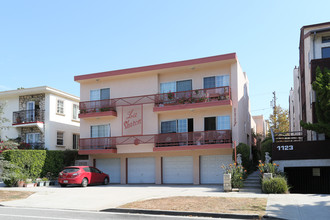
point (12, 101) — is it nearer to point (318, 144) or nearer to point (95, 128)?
point (95, 128)

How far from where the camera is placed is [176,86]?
84.2 feet

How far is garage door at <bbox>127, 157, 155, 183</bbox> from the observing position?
1035 inches

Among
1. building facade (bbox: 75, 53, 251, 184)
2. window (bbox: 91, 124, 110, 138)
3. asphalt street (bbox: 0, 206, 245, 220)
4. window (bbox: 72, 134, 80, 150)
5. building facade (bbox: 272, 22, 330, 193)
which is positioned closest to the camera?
asphalt street (bbox: 0, 206, 245, 220)

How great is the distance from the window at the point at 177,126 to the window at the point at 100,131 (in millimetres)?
4664

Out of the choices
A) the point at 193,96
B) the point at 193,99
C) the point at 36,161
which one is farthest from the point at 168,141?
the point at 36,161

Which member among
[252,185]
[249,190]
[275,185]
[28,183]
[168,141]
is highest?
[168,141]

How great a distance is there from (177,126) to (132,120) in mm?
3602

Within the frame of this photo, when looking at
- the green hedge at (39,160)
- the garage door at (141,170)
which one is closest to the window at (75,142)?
the green hedge at (39,160)

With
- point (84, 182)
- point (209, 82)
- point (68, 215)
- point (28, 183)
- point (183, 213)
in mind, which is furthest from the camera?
point (209, 82)

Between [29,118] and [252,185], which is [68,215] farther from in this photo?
[29,118]

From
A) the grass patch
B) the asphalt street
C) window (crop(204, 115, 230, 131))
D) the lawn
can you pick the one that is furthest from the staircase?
the grass patch

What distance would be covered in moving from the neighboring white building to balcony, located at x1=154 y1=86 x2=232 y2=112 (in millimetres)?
10667

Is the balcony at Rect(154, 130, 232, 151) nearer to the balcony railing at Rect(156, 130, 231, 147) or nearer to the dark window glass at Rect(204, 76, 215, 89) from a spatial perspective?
the balcony railing at Rect(156, 130, 231, 147)

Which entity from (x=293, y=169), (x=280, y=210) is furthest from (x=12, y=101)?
(x=280, y=210)
